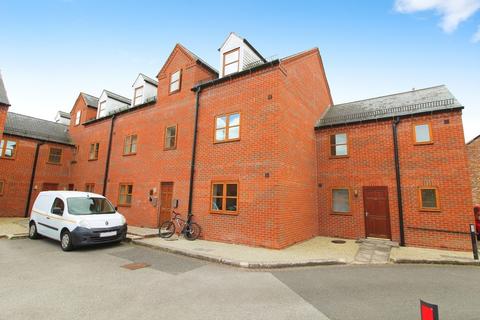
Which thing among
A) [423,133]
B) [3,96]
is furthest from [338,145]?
[3,96]

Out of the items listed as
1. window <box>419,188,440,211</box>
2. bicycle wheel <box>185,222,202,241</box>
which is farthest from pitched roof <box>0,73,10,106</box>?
window <box>419,188,440,211</box>

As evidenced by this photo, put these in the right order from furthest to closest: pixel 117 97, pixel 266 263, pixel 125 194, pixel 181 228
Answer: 1. pixel 117 97
2. pixel 125 194
3. pixel 181 228
4. pixel 266 263

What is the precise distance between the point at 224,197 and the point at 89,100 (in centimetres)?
1625

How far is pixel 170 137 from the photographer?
12.9 m

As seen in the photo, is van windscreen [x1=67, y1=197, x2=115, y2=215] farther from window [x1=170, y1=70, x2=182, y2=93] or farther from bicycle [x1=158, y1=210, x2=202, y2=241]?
window [x1=170, y1=70, x2=182, y2=93]

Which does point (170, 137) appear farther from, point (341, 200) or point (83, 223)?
point (341, 200)

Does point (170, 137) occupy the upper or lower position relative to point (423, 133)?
upper

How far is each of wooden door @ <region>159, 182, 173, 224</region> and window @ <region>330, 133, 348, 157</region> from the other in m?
8.25

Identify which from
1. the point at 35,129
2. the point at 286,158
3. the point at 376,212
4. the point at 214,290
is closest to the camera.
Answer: the point at 214,290

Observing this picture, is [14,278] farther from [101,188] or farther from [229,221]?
[101,188]

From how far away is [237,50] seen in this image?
1120 centimetres

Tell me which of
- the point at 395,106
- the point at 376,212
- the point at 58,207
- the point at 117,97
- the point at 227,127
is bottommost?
the point at 58,207

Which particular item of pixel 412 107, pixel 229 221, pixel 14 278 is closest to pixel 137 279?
pixel 14 278

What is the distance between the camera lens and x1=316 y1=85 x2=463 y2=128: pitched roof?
1018 cm
